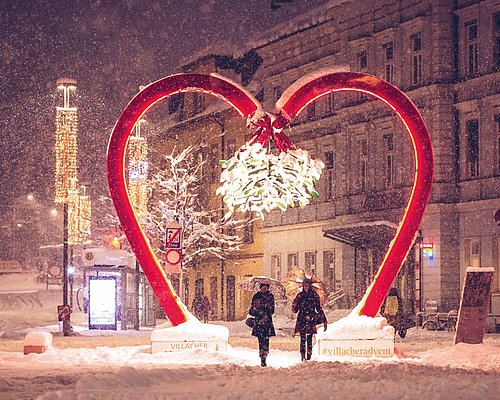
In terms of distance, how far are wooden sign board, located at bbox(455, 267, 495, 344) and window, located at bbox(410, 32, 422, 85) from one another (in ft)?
70.8

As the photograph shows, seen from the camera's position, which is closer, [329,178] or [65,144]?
[65,144]

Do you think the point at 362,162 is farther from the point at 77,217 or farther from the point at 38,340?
the point at 38,340

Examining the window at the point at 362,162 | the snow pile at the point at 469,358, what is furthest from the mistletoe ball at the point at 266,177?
the window at the point at 362,162

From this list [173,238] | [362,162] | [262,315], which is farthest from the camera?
[362,162]

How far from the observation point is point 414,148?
21.8 metres

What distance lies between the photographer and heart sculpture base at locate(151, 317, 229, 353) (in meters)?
21.7

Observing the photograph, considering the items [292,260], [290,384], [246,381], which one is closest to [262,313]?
[246,381]

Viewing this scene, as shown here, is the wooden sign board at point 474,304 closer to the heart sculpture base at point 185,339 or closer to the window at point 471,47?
the heart sculpture base at point 185,339

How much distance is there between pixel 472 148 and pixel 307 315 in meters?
22.8

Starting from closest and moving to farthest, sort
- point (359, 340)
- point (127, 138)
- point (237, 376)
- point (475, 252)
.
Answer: point (237, 376), point (359, 340), point (127, 138), point (475, 252)

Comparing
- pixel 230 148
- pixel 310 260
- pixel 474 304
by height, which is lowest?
pixel 474 304

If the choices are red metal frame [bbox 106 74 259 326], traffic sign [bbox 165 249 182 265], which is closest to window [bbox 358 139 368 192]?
traffic sign [bbox 165 249 182 265]

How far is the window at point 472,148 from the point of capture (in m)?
41.6

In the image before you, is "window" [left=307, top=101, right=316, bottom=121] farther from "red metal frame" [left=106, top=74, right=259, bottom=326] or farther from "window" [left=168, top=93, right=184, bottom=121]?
"red metal frame" [left=106, top=74, right=259, bottom=326]
